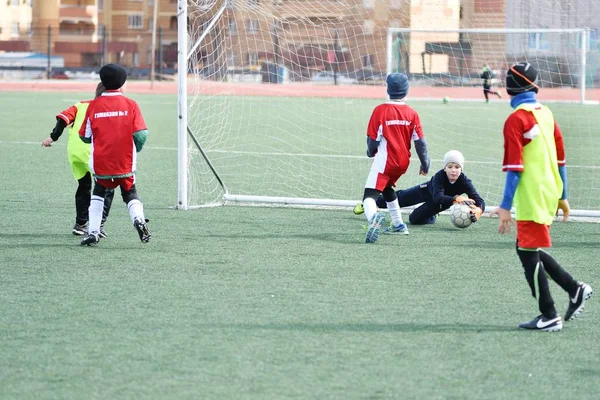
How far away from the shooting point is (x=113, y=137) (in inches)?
310

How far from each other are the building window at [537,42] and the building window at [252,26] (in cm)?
596

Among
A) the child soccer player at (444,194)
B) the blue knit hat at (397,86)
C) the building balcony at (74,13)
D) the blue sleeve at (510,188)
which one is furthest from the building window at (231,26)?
the building balcony at (74,13)

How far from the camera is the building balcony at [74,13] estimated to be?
71.4 metres

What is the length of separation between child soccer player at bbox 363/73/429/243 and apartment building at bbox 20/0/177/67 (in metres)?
55.6

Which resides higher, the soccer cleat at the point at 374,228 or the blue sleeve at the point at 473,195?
the blue sleeve at the point at 473,195

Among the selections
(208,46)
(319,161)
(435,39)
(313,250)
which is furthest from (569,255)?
(435,39)

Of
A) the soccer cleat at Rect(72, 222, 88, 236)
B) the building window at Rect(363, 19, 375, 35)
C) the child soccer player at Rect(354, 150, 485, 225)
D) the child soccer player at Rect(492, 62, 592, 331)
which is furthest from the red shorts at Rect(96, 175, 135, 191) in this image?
the building window at Rect(363, 19, 375, 35)

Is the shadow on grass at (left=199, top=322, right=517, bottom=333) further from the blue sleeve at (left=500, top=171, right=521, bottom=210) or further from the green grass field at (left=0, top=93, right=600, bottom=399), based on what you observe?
the blue sleeve at (left=500, top=171, right=521, bottom=210)

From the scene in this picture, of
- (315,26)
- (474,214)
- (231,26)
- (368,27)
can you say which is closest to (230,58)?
(231,26)

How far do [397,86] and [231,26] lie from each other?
15.2 feet

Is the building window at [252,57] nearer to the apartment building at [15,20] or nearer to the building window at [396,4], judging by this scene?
the building window at [396,4]

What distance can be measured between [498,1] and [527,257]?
29.1ft

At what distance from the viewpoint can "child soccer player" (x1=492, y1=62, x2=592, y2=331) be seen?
533 cm

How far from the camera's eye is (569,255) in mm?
7938
